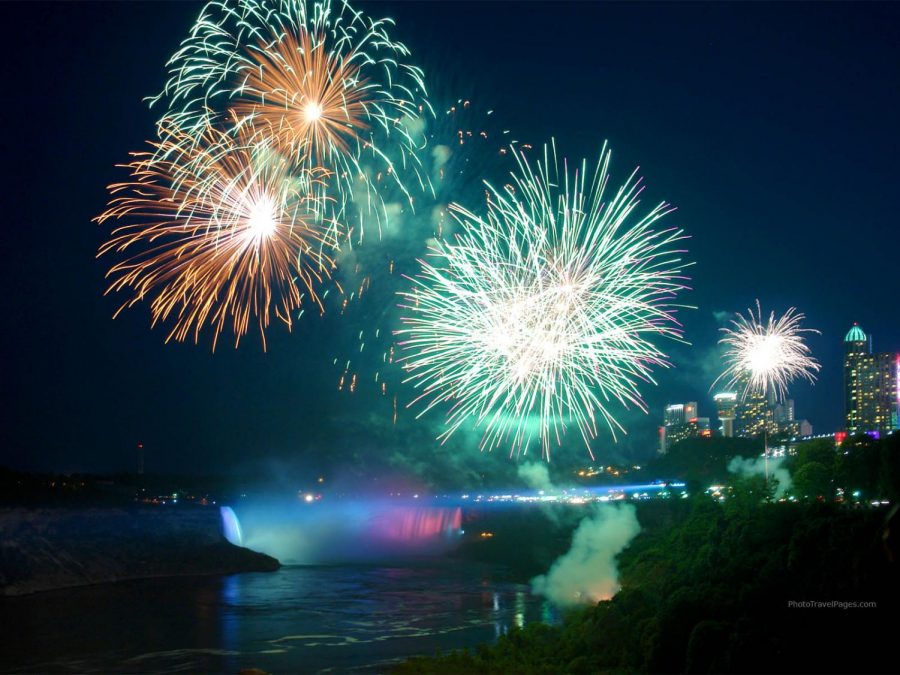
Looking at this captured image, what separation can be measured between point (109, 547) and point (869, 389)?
8779 centimetres

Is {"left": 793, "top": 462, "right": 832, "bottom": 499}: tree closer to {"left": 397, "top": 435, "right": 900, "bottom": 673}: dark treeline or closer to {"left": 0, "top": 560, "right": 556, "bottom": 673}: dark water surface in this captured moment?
Result: {"left": 397, "top": 435, "right": 900, "bottom": 673}: dark treeline

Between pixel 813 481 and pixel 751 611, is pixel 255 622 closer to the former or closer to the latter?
pixel 813 481

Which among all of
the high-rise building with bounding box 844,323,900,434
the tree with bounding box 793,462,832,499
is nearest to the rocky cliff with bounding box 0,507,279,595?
the tree with bounding box 793,462,832,499

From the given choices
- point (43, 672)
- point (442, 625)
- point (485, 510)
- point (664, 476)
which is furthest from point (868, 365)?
point (43, 672)

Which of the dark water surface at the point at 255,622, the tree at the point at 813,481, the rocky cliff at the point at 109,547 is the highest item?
the tree at the point at 813,481

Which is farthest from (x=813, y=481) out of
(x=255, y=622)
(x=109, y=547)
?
(x=109, y=547)

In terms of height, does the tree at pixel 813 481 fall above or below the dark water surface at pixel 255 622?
above

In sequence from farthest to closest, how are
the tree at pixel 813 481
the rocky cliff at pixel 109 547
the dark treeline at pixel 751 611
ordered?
the rocky cliff at pixel 109 547, the tree at pixel 813 481, the dark treeline at pixel 751 611

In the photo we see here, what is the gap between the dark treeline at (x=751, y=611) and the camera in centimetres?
1391

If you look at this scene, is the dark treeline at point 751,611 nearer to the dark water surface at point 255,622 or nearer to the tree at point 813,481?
the tree at point 813,481

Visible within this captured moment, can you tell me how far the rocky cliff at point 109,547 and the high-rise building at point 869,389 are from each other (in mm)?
71687

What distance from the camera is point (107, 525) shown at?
5044cm

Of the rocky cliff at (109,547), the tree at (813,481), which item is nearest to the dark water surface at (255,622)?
the rocky cliff at (109,547)

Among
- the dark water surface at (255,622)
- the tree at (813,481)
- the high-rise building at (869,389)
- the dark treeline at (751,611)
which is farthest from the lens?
the high-rise building at (869,389)
